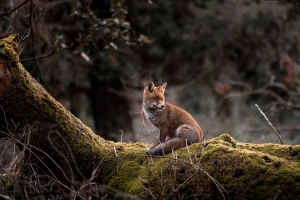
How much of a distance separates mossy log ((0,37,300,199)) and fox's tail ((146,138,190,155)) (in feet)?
0.52

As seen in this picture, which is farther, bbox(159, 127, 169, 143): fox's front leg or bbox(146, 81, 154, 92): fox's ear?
bbox(146, 81, 154, 92): fox's ear

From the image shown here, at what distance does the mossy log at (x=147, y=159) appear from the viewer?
Answer: 574 centimetres

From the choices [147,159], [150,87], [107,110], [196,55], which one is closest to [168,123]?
[150,87]

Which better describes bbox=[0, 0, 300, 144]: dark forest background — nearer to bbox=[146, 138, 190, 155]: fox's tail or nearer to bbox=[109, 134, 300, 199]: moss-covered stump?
bbox=[146, 138, 190, 155]: fox's tail

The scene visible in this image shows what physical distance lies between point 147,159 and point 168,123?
1.64m

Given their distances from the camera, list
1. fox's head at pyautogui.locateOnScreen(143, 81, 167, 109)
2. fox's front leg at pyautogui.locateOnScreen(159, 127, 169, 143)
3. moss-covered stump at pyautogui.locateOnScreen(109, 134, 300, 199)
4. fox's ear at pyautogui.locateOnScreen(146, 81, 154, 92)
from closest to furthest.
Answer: moss-covered stump at pyautogui.locateOnScreen(109, 134, 300, 199) → fox's front leg at pyautogui.locateOnScreen(159, 127, 169, 143) → fox's head at pyautogui.locateOnScreen(143, 81, 167, 109) → fox's ear at pyautogui.locateOnScreen(146, 81, 154, 92)

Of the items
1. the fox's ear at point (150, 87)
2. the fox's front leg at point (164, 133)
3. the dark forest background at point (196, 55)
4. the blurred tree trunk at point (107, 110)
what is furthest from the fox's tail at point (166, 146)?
the blurred tree trunk at point (107, 110)

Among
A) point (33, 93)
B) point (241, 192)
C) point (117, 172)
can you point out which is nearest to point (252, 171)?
point (241, 192)

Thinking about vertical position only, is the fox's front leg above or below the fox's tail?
above

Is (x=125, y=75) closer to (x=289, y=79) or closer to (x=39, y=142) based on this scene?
(x=289, y=79)

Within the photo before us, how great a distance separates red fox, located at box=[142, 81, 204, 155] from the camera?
6827 mm

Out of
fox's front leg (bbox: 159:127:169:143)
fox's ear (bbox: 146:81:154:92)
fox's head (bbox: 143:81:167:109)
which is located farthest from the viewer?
fox's ear (bbox: 146:81:154:92)

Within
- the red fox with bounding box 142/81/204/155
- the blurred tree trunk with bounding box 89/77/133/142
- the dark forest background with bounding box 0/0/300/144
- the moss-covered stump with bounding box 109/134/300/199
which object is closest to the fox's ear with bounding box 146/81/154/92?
the red fox with bounding box 142/81/204/155

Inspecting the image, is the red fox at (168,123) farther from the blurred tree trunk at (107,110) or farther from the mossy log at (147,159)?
the blurred tree trunk at (107,110)
